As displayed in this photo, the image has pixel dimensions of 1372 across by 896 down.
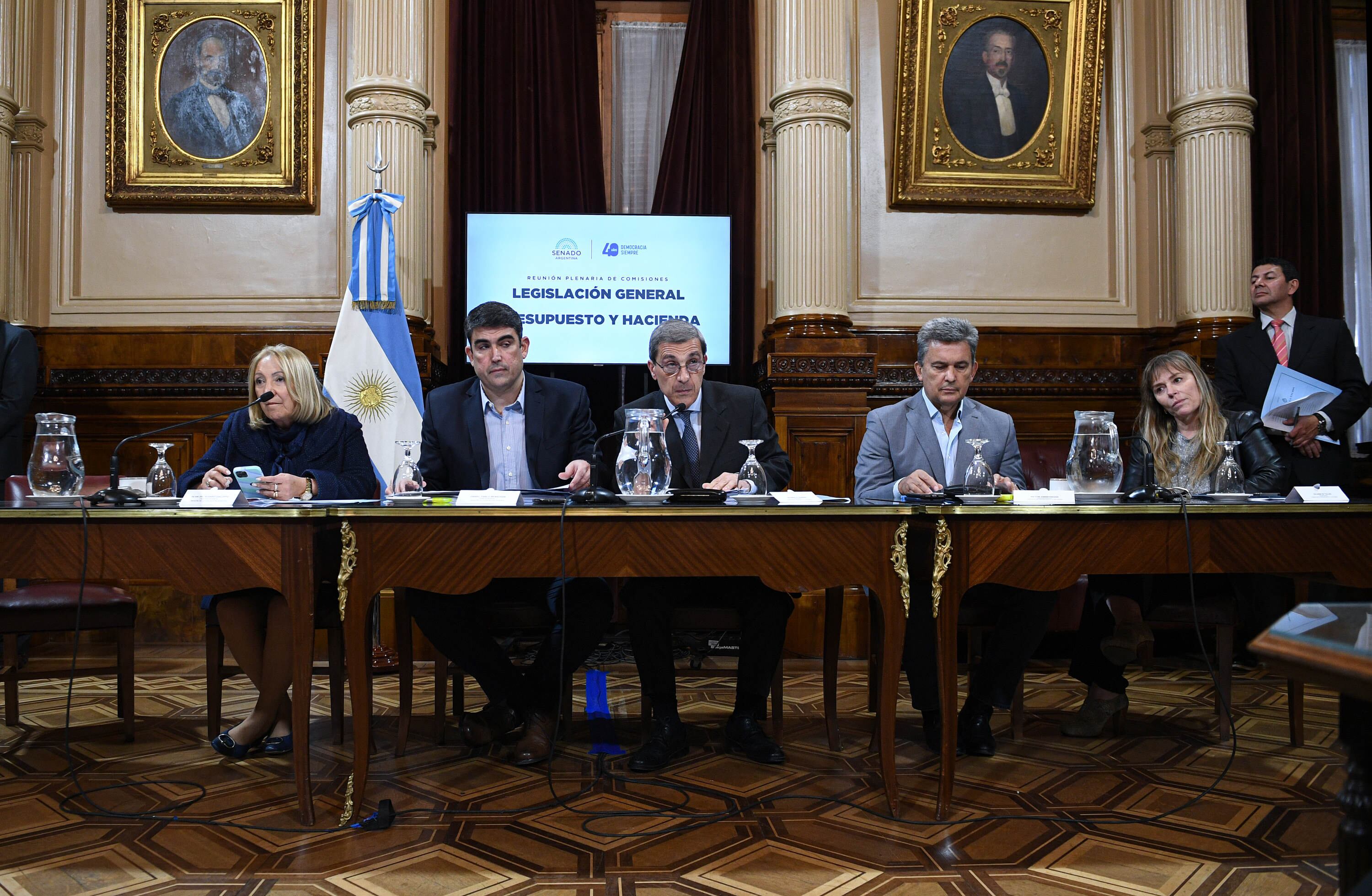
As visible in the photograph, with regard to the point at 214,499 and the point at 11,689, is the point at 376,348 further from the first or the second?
the point at 214,499

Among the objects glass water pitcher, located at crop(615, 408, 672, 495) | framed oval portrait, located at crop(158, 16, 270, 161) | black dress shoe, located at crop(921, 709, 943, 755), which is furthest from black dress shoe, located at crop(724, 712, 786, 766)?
framed oval portrait, located at crop(158, 16, 270, 161)

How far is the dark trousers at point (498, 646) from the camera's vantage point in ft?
8.76

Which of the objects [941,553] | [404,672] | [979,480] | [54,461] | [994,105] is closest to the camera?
[941,553]

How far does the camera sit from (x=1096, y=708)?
9.98 feet

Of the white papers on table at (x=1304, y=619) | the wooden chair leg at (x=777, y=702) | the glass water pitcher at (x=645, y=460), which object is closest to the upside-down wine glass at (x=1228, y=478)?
the wooden chair leg at (x=777, y=702)

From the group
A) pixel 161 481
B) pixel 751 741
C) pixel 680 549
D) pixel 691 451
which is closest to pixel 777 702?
pixel 751 741

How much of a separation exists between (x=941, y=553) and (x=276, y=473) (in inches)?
75.0

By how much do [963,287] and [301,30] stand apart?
353 cm

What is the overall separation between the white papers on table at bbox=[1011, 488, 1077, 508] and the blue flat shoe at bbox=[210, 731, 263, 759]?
7.02ft

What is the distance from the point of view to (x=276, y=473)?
2932 mm

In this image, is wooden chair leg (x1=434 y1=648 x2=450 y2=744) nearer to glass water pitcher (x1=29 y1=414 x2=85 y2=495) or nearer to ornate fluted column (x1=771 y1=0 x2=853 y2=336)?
glass water pitcher (x1=29 y1=414 x2=85 y2=495)

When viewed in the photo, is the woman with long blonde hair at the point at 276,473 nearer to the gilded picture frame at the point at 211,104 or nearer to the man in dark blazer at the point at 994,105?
the gilded picture frame at the point at 211,104

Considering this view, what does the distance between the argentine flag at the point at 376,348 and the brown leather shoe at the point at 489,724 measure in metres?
1.68

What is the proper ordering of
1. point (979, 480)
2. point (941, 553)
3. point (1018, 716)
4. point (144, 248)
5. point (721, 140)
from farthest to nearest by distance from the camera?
1. point (721, 140)
2. point (144, 248)
3. point (1018, 716)
4. point (979, 480)
5. point (941, 553)
